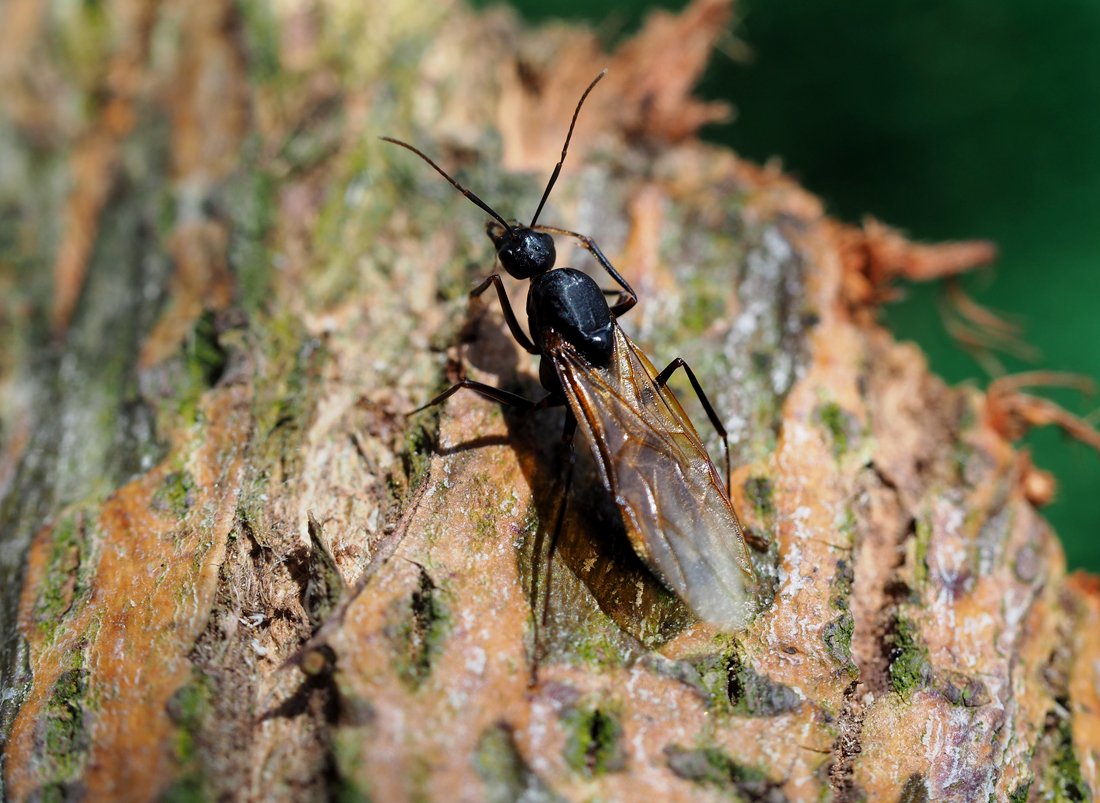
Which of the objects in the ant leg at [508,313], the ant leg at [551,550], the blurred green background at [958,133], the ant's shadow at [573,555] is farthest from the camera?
the blurred green background at [958,133]

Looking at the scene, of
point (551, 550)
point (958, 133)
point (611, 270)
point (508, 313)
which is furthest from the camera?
point (958, 133)

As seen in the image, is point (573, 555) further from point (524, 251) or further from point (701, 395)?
point (524, 251)

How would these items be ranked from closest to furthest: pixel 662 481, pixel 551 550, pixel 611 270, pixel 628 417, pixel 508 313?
pixel 551 550
pixel 662 481
pixel 628 417
pixel 508 313
pixel 611 270

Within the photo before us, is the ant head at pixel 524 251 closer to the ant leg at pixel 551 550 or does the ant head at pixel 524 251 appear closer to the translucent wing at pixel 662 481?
the translucent wing at pixel 662 481

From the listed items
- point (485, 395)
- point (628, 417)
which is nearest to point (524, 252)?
→ point (485, 395)

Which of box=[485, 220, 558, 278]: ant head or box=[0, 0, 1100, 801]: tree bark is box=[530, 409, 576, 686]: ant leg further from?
box=[485, 220, 558, 278]: ant head

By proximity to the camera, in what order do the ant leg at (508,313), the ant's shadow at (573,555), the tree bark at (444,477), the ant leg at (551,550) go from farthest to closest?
the ant leg at (508,313), the ant's shadow at (573,555), the ant leg at (551,550), the tree bark at (444,477)

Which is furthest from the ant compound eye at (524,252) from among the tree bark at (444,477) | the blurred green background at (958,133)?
the blurred green background at (958,133)

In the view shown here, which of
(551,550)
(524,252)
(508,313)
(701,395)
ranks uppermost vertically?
(524,252)
